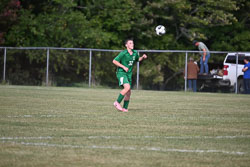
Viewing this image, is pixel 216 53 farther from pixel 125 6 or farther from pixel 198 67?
pixel 125 6

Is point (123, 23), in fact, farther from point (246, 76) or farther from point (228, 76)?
point (246, 76)

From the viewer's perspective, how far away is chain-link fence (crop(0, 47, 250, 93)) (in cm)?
2839

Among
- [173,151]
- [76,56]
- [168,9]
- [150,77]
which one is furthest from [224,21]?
[173,151]

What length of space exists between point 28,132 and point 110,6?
26.1 meters

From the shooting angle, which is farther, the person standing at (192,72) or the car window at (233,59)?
the person standing at (192,72)

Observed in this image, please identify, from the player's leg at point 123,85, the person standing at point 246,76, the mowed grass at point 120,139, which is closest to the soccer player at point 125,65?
the player's leg at point 123,85

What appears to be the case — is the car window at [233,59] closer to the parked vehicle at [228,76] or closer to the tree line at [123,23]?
the parked vehicle at [228,76]

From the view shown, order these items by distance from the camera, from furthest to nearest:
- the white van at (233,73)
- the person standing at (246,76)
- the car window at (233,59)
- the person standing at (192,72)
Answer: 1. the person standing at (192,72)
2. the car window at (233,59)
3. the white van at (233,73)
4. the person standing at (246,76)

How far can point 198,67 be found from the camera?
28.0m

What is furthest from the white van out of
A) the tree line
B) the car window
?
the tree line

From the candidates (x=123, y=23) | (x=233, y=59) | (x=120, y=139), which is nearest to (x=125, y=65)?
(x=120, y=139)

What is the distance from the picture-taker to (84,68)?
29.1 m

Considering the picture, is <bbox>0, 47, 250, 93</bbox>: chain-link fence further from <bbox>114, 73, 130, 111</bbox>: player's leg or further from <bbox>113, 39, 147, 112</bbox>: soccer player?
<bbox>114, 73, 130, 111</bbox>: player's leg

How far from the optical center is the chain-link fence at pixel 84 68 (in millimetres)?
28391
